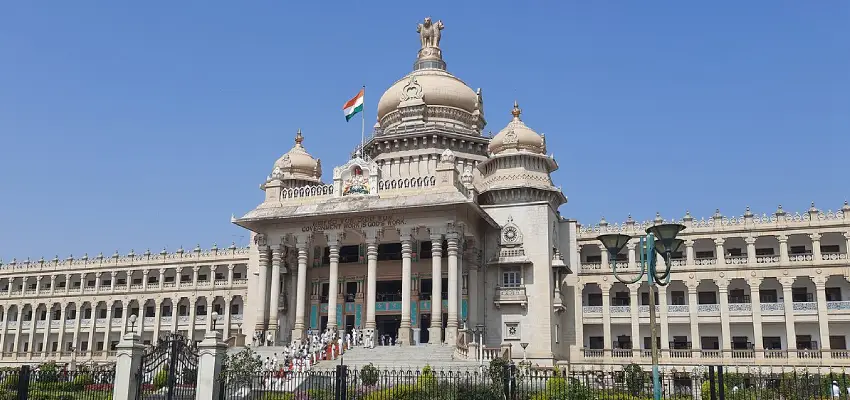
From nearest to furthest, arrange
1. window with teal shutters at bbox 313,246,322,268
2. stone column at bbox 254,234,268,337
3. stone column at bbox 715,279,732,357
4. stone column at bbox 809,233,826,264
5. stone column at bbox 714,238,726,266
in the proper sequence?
1. stone column at bbox 254,234,268,337
2. stone column at bbox 809,233,826,264
3. stone column at bbox 715,279,732,357
4. window with teal shutters at bbox 313,246,322,268
5. stone column at bbox 714,238,726,266

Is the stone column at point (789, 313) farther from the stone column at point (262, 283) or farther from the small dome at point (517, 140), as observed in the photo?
the stone column at point (262, 283)

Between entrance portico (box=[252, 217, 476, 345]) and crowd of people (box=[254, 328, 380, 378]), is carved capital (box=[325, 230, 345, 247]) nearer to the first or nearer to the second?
entrance portico (box=[252, 217, 476, 345])

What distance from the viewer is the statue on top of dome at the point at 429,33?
191ft

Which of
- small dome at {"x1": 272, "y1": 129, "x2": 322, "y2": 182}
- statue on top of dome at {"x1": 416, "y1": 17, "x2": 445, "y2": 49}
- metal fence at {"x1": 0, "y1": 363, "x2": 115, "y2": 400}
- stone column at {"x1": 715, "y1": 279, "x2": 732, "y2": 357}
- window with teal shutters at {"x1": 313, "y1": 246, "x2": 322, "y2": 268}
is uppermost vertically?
statue on top of dome at {"x1": 416, "y1": 17, "x2": 445, "y2": 49}

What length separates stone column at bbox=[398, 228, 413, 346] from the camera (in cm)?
4131

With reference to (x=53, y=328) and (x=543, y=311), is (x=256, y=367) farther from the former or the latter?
(x=53, y=328)

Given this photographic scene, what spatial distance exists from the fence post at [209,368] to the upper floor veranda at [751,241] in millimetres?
27796

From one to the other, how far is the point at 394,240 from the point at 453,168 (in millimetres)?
5691

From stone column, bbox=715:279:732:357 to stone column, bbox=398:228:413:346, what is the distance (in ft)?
63.0

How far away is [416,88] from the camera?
53938mm

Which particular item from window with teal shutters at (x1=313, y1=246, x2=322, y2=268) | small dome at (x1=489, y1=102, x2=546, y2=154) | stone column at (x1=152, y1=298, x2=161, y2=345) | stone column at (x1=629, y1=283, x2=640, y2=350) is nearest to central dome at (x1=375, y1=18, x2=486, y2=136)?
small dome at (x1=489, y1=102, x2=546, y2=154)

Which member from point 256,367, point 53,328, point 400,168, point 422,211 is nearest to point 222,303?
point 53,328

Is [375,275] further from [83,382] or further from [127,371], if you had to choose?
[127,371]

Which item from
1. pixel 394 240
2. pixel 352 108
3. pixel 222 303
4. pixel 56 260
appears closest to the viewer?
pixel 394 240
